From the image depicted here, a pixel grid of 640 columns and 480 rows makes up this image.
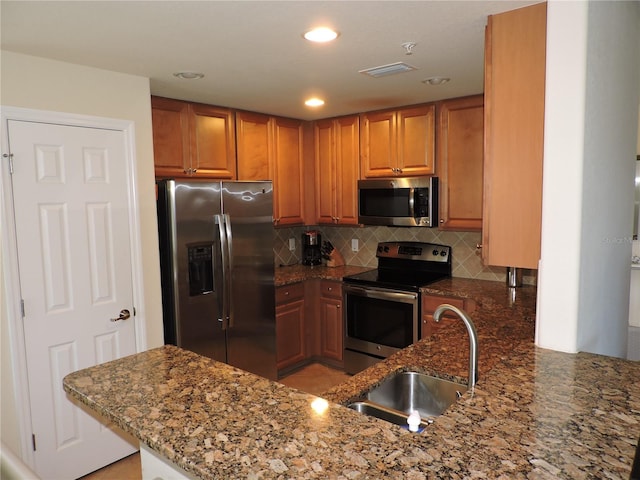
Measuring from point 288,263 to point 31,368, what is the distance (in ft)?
8.32

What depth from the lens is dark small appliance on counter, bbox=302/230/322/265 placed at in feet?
15.2

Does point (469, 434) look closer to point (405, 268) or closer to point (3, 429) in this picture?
point (3, 429)

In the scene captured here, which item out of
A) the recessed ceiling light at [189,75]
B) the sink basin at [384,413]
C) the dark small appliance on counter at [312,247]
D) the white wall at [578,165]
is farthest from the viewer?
the dark small appliance on counter at [312,247]

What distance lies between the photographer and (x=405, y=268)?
4227mm

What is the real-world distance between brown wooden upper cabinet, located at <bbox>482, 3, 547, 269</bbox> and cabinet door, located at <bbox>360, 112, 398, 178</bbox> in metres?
1.93

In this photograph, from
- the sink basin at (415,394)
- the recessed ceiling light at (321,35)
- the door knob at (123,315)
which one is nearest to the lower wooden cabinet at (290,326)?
the door knob at (123,315)

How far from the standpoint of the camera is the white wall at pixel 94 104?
230 cm

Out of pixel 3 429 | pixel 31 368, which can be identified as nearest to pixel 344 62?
pixel 31 368

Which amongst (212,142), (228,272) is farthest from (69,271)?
(212,142)

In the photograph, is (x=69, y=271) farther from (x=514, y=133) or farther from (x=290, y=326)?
(x=514, y=133)

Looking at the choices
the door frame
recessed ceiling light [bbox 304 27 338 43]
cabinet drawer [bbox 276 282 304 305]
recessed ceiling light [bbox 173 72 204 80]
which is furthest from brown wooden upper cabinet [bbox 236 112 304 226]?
recessed ceiling light [bbox 304 27 338 43]

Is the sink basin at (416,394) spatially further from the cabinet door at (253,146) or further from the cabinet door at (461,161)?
the cabinet door at (253,146)

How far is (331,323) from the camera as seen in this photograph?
416 cm

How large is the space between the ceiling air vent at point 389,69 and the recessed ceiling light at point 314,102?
0.81 metres
